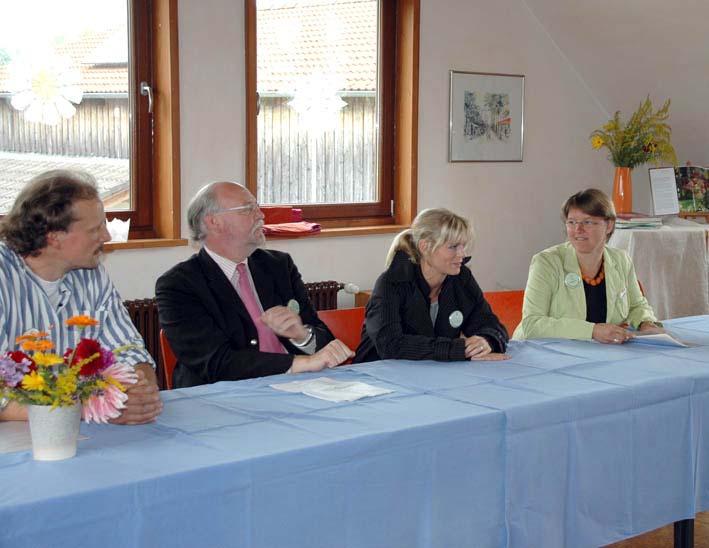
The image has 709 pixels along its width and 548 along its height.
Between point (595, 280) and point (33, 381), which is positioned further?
point (595, 280)

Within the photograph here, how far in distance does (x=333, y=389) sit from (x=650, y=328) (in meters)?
1.47

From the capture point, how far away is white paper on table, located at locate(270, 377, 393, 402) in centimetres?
237

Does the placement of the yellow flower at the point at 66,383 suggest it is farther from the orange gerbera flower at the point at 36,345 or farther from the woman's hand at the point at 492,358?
the woman's hand at the point at 492,358

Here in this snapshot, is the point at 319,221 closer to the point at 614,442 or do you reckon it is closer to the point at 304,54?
→ the point at 304,54

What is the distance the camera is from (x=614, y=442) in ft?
8.15

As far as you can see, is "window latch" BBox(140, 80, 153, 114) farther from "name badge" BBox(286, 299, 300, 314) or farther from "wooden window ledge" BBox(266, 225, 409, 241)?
"name badge" BBox(286, 299, 300, 314)

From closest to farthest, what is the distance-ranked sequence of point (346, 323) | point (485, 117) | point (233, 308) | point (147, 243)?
point (233, 308)
point (346, 323)
point (147, 243)
point (485, 117)

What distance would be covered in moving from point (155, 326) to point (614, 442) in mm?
2486

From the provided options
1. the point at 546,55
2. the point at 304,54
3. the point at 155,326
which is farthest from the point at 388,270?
the point at 546,55

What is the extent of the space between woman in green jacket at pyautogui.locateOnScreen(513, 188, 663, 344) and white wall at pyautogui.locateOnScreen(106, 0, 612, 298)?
1639 mm

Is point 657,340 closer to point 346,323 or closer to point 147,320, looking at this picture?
point 346,323

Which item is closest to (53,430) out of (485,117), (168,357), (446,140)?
(168,357)

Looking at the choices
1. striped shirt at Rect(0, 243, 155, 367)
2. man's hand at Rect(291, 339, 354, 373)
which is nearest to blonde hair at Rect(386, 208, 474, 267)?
man's hand at Rect(291, 339, 354, 373)

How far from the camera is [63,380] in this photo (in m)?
1.78
